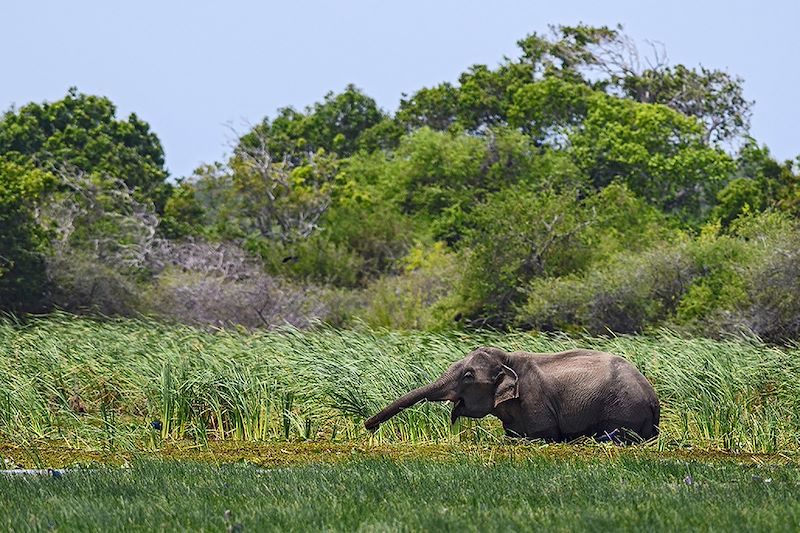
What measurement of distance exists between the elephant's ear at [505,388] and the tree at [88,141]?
3196 cm

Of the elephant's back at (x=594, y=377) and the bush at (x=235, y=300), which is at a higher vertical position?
the bush at (x=235, y=300)

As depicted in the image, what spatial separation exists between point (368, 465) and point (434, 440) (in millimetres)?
3634

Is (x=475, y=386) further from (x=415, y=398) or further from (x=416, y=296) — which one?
(x=416, y=296)

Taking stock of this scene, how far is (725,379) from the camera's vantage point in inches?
559

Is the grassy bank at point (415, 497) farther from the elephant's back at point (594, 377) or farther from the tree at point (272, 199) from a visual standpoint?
the tree at point (272, 199)

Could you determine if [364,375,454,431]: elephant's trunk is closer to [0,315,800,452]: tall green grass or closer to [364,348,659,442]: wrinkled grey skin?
[364,348,659,442]: wrinkled grey skin

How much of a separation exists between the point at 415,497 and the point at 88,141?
4071 centimetres

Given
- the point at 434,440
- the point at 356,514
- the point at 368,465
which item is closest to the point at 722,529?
the point at 356,514

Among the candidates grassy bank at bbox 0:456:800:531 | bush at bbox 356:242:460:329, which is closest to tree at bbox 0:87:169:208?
bush at bbox 356:242:460:329

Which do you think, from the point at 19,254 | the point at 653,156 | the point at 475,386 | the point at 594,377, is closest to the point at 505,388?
the point at 475,386

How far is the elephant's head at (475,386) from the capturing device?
13.0 metres

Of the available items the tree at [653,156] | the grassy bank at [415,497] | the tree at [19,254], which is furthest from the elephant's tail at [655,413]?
the tree at [653,156]

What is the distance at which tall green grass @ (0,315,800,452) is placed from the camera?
43.5ft

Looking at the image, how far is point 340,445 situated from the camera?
1258 centimetres
